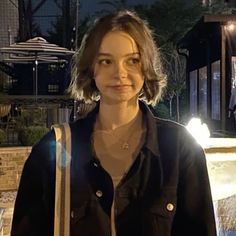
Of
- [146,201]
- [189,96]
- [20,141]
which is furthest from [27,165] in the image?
[189,96]

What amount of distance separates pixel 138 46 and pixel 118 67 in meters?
0.09

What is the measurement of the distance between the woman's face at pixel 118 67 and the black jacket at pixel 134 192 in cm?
13

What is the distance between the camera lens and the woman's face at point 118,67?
5.50 ft

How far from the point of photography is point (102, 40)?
169 centimetres

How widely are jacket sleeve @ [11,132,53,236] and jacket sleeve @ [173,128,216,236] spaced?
0.39 meters

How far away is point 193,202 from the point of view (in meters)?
1.65

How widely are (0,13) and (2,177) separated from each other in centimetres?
1541

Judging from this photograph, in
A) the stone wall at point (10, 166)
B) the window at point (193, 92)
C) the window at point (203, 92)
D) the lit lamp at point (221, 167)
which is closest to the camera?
the lit lamp at point (221, 167)

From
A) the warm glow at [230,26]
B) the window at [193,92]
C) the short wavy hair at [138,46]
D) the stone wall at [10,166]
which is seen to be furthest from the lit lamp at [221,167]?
the window at [193,92]

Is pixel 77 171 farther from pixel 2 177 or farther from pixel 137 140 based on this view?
pixel 2 177

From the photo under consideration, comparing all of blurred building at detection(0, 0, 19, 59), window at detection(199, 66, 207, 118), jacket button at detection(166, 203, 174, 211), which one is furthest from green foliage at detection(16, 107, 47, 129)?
blurred building at detection(0, 0, 19, 59)

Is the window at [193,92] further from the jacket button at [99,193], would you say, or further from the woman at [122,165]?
the jacket button at [99,193]

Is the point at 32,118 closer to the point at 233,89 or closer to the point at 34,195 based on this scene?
the point at 233,89

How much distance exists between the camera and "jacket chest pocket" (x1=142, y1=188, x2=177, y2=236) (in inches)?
62.7
